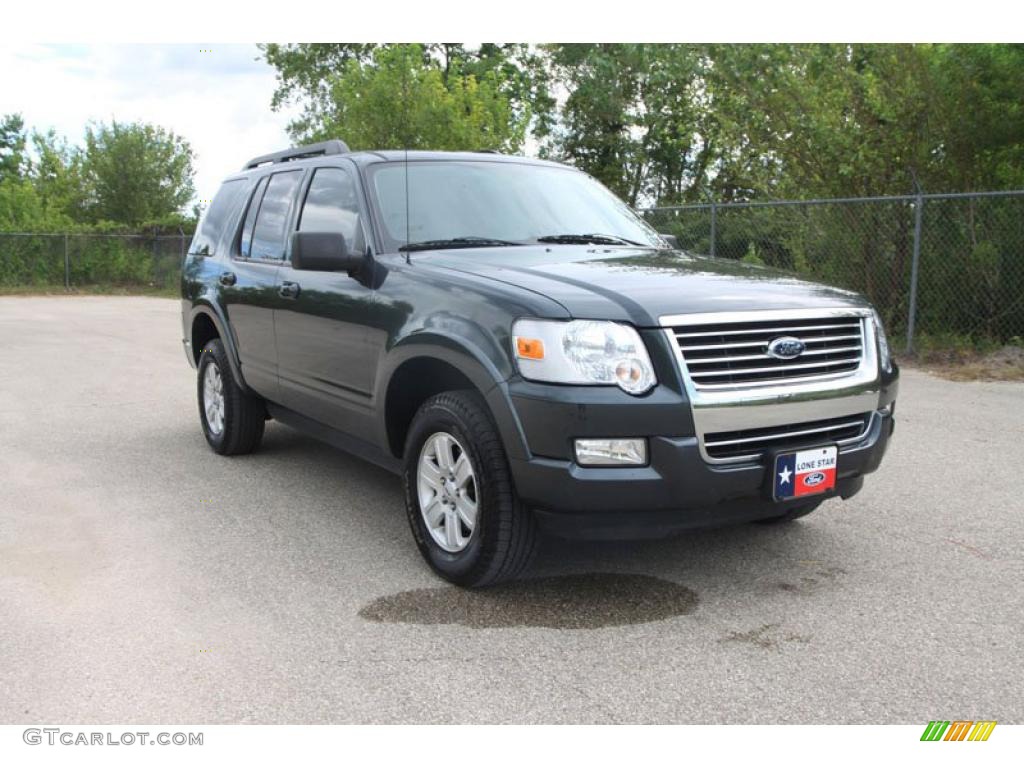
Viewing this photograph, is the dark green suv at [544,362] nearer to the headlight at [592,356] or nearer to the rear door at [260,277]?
the headlight at [592,356]

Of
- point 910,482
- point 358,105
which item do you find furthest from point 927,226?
point 358,105

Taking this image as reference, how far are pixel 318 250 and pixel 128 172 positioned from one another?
3759 centimetres

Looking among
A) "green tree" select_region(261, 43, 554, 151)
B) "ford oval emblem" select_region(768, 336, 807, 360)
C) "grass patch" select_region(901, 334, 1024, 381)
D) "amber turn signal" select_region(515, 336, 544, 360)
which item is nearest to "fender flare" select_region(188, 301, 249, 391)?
"amber turn signal" select_region(515, 336, 544, 360)

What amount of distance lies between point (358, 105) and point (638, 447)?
17.3 m

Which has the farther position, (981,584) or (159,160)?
(159,160)

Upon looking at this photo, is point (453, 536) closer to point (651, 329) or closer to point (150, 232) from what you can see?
point (651, 329)

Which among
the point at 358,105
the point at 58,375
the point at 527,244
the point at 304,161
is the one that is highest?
the point at 358,105

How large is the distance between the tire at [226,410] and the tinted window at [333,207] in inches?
55.4

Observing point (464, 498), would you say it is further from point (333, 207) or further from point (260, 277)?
point (260, 277)

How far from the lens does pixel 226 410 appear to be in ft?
21.2

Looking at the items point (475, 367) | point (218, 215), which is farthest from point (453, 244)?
point (218, 215)

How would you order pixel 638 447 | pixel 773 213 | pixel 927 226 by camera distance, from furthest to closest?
pixel 773 213 < pixel 927 226 < pixel 638 447

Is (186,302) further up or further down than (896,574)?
further up

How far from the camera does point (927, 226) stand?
11.8 meters
